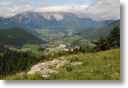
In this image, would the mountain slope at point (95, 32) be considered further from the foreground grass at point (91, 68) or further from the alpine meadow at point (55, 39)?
the foreground grass at point (91, 68)

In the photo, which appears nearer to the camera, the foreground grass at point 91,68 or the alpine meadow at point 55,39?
the foreground grass at point 91,68

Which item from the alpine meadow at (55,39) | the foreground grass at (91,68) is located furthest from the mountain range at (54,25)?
the foreground grass at (91,68)

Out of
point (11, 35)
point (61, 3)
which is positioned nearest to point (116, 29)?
point (61, 3)

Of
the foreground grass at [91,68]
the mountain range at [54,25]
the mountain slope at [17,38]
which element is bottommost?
the foreground grass at [91,68]

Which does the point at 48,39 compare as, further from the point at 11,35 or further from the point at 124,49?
the point at 124,49

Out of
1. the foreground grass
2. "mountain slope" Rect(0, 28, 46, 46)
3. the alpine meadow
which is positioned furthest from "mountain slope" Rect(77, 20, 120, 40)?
"mountain slope" Rect(0, 28, 46, 46)

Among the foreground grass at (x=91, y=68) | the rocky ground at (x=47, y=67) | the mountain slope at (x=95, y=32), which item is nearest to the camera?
the foreground grass at (x=91, y=68)

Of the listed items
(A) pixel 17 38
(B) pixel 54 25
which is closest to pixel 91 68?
(B) pixel 54 25

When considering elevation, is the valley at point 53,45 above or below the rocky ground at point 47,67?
above
